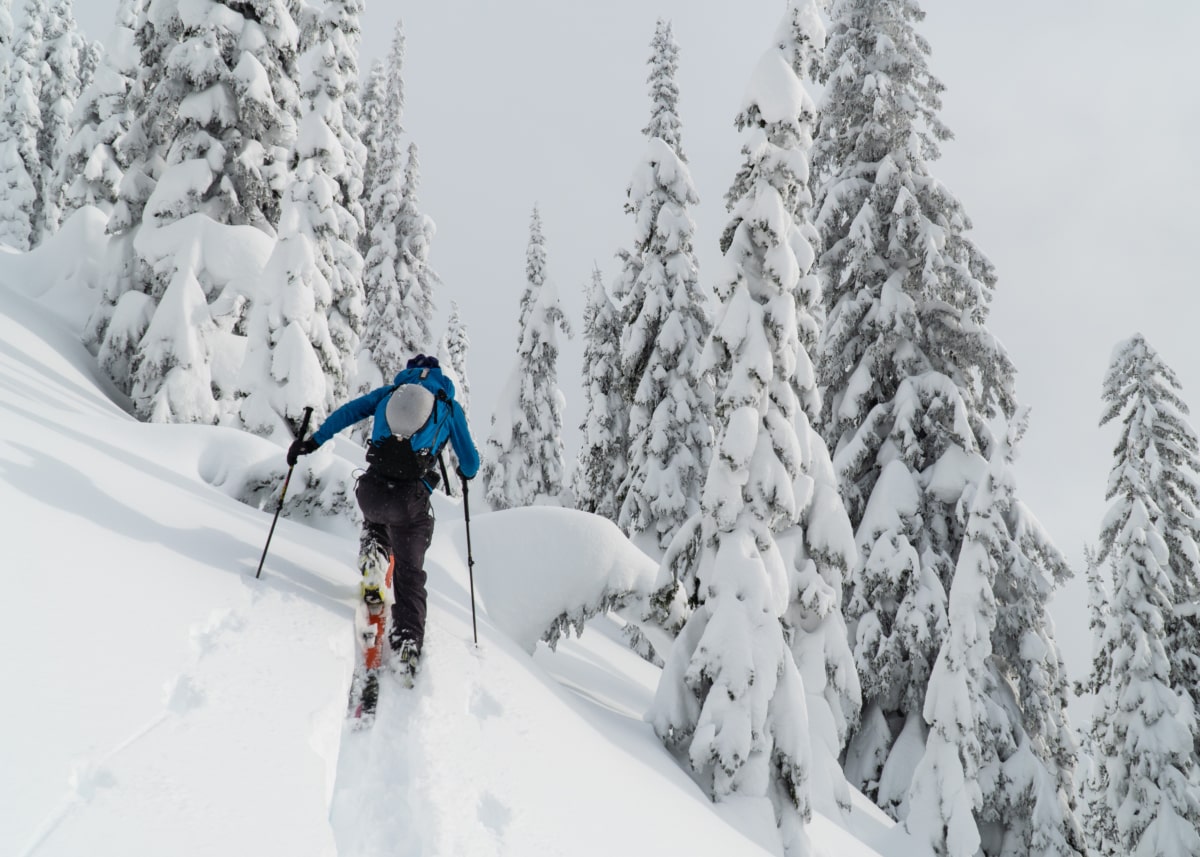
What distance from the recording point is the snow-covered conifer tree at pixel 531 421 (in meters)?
28.6

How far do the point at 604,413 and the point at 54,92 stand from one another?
3857cm

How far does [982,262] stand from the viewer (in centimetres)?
1627

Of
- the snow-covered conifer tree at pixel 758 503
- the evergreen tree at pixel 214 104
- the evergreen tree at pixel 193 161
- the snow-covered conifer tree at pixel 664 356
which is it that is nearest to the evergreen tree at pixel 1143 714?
the snow-covered conifer tree at pixel 758 503

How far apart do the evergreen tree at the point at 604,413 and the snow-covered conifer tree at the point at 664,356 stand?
293 centimetres

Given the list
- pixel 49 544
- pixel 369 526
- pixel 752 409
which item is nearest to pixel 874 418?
pixel 752 409

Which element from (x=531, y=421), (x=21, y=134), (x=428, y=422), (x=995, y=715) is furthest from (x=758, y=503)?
(x=21, y=134)

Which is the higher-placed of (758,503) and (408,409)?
(758,503)

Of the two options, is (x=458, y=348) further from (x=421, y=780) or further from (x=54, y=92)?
(x=421, y=780)

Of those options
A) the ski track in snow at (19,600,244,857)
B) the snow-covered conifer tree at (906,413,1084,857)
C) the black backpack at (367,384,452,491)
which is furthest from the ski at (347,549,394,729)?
the snow-covered conifer tree at (906,413,1084,857)

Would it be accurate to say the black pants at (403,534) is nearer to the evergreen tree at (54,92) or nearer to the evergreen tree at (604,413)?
the evergreen tree at (604,413)

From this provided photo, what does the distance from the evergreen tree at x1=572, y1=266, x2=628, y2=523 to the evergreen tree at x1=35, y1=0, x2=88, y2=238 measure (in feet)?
105

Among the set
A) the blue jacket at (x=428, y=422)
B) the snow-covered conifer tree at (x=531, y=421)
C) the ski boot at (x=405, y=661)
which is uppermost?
the snow-covered conifer tree at (x=531, y=421)

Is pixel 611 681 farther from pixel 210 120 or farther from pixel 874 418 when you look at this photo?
pixel 210 120

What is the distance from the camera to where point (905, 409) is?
15.0m
